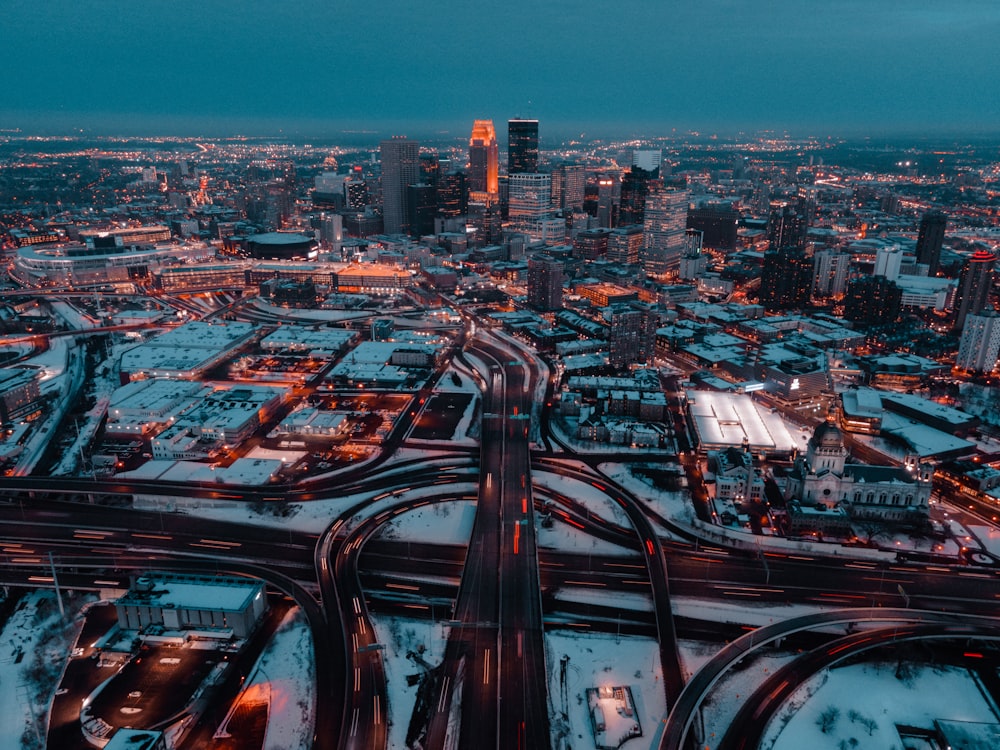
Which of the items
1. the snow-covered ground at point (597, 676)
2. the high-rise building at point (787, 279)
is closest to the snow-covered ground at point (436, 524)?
the snow-covered ground at point (597, 676)

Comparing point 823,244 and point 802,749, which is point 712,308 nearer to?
point 823,244

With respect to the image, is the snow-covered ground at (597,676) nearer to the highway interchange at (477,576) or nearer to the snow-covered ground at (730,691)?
the highway interchange at (477,576)

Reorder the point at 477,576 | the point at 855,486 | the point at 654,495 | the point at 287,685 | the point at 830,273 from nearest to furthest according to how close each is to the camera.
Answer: the point at 287,685, the point at 477,576, the point at 855,486, the point at 654,495, the point at 830,273

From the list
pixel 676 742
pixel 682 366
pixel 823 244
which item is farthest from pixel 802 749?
pixel 823 244

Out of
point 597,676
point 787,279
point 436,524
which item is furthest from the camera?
point 787,279

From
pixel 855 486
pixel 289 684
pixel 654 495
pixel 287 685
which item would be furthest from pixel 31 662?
pixel 855 486

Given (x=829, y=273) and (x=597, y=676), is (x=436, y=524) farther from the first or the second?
(x=829, y=273)
